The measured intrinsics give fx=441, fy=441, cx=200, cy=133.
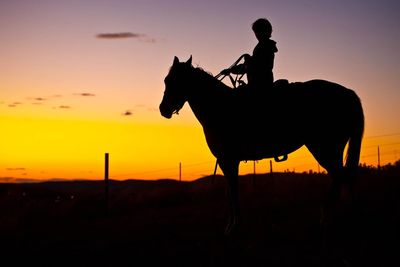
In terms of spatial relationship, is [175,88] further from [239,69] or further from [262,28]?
[262,28]

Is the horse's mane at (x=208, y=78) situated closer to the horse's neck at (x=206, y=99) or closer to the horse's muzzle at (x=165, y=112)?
the horse's neck at (x=206, y=99)

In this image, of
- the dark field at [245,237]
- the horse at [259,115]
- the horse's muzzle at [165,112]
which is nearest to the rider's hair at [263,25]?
the horse at [259,115]

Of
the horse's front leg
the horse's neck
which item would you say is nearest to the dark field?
the horse's front leg

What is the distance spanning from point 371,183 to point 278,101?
7.12 m

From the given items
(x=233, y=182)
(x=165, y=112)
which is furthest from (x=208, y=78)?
(x=233, y=182)

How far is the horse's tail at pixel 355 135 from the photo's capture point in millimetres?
7742

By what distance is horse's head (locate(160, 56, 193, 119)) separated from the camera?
7.98 meters

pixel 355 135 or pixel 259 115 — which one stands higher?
pixel 259 115

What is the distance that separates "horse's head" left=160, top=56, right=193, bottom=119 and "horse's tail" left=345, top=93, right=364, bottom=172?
10.0ft

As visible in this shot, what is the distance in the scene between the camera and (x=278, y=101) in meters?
7.97

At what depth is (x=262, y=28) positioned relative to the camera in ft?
26.0

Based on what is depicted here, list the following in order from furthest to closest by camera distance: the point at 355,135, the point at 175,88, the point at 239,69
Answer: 1. the point at 239,69
2. the point at 175,88
3. the point at 355,135

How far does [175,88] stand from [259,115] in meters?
1.61

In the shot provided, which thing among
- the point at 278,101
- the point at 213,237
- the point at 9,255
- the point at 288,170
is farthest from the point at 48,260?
the point at 288,170
